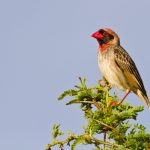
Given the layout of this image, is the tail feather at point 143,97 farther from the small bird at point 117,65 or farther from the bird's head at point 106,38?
the bird's head at point 106,38

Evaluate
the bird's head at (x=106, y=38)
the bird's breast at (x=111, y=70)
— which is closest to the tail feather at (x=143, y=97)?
the bird's breast at (x=111, y=70)

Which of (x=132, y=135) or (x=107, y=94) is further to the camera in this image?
(x=107, y=94)

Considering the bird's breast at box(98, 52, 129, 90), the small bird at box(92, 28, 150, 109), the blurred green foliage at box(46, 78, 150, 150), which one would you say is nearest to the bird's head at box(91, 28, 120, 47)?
the small bird at box(92, 28, 150, 109)

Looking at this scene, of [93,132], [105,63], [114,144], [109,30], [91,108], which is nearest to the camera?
[114,144]

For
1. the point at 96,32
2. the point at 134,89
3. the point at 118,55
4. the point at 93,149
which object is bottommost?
the point at 93,149

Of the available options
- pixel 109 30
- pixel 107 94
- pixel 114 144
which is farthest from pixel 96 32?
pixel 114 144

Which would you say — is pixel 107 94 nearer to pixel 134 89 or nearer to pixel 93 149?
pixel 93 149

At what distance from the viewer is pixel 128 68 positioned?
11609 mm

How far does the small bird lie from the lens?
11148 millimetres

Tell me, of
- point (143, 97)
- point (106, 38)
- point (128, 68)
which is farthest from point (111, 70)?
point (106, 38)

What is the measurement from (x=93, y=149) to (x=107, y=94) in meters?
1.51

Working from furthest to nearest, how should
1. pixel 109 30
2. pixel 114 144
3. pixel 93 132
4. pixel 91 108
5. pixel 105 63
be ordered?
pixel 109 30, pixel 105 63, pixel 91 108, pixel 93 132, pixel 114 144

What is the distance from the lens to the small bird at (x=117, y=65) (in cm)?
1115

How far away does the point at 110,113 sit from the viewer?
6.05 m
